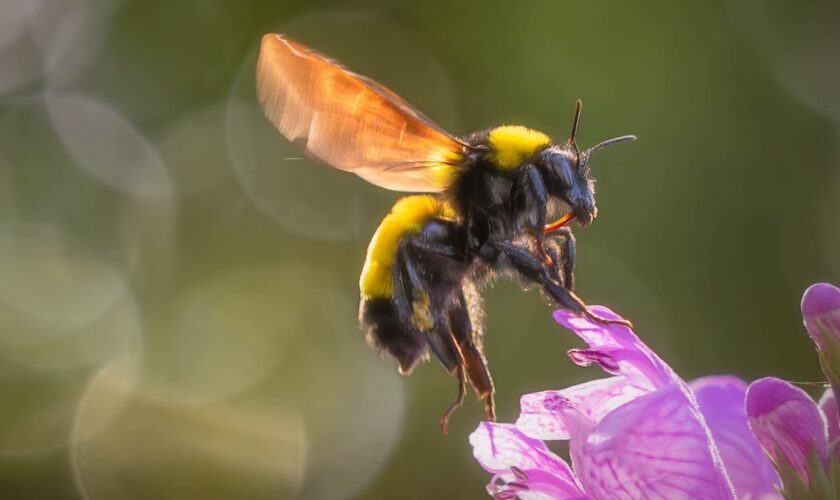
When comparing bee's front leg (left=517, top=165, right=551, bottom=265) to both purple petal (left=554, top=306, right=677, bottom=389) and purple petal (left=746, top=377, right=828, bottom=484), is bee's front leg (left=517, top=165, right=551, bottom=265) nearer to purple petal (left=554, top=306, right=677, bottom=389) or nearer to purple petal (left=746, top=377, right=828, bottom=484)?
purple petal (left=554, top=306, right=677, bottom=389)

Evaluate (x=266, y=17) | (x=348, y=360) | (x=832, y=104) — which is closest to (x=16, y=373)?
(x=348, y=360)

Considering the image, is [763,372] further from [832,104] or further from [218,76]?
[218,76]

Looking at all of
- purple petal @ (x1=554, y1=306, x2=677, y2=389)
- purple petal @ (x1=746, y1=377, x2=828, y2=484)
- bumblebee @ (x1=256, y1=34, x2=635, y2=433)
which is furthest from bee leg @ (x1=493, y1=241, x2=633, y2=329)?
purple petal @ (x1=746, y1=377, x2=828, y2=484)

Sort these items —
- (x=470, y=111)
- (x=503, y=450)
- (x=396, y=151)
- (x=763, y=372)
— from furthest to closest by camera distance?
(x=470, y=111) < (x=763, y=372) < (x=396, y=151) < (x=503, y=450)

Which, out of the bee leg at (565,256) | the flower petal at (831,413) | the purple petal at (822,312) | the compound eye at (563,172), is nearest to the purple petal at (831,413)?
the flower petal at (831,413)

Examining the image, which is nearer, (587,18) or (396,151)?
(396,151)
